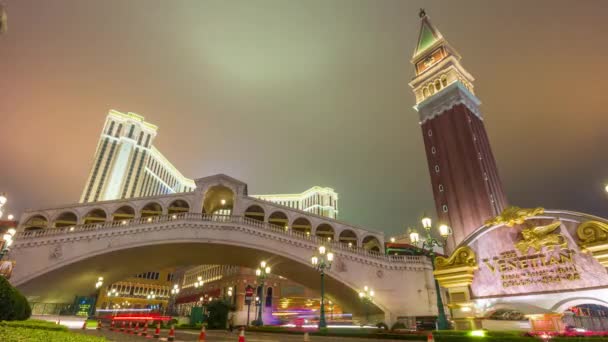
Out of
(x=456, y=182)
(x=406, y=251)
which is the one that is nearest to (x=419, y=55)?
(x=456, y=182)

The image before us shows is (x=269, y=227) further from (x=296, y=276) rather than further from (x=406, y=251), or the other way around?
(x=406, y=251)

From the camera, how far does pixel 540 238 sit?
9766 millimetres

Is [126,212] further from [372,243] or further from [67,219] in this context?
[372,243]

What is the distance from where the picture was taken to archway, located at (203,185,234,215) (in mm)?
33000

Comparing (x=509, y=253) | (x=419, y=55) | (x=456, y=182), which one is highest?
(x=419, y=55)

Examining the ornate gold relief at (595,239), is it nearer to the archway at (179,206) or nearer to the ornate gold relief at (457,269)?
the ornate gold relief at (457,269)

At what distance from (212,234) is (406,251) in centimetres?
2289

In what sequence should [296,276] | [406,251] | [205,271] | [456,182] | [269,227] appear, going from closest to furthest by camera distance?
[269,227]
[296,276]
[406,251]
[456,182]
[205,271]

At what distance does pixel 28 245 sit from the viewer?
25.4 metres

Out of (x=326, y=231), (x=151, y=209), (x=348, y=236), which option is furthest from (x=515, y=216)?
(x=151, y=209)

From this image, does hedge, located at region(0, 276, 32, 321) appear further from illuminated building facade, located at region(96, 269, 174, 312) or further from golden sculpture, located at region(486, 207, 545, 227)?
illuminated building facade, located at region(96, 269, 174, 312)

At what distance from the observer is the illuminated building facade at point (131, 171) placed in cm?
7719

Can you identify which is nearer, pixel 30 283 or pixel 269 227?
pixel 30 283

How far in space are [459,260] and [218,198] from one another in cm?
2937
